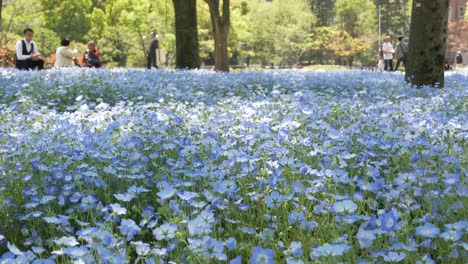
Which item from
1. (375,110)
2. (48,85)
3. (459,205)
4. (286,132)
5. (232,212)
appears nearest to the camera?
(459,205)

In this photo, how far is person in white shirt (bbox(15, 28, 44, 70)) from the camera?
1274cm

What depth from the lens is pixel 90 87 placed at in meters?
8.17

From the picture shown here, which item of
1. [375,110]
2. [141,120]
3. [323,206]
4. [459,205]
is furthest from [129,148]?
[375,110]

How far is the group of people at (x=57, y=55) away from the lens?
42.0 feet

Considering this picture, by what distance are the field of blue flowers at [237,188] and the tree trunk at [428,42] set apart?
139 inches

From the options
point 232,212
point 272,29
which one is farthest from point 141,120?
point 272,29

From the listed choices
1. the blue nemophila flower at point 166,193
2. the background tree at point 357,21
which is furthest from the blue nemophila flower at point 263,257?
the background tree at point 357,21

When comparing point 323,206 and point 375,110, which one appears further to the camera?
point 375,110

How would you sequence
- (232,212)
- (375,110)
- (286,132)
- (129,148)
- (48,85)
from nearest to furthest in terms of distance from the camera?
(232,212) < (129,148) < (286,132) < (375,110) < (48,85)

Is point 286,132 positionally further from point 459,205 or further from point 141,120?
point 459,205

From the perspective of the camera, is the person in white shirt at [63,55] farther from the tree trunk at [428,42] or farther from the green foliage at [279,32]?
the green foliage at [279,32]

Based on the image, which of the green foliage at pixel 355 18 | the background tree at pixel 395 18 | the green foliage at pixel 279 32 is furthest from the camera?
the background tree at pixel 395 18

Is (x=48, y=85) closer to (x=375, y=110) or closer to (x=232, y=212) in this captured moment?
(x=375, y=110)

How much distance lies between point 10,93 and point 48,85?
638mm
